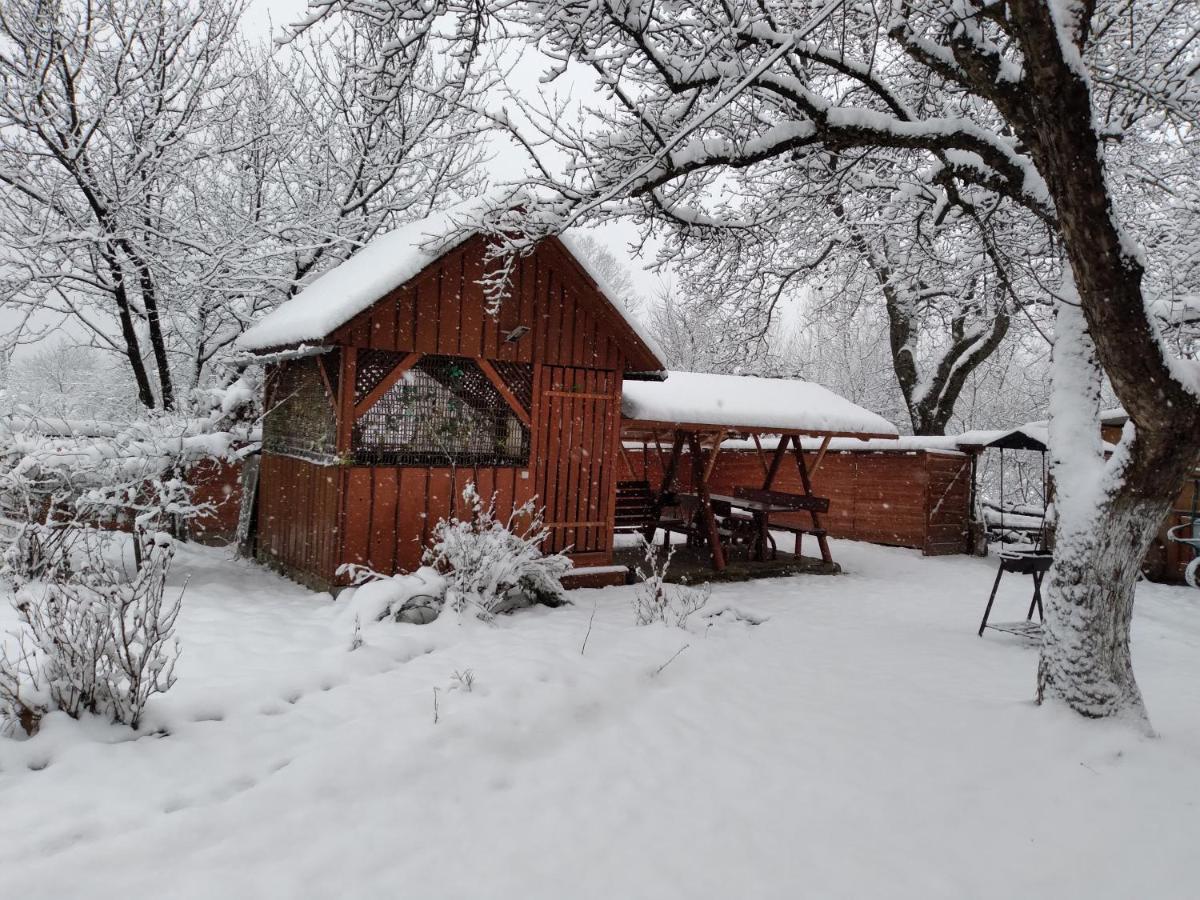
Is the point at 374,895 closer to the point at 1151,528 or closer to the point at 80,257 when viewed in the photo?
the point at 1151,528

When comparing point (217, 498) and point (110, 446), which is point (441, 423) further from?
point (217, 498)

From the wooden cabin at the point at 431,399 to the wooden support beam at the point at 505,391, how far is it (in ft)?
0.07

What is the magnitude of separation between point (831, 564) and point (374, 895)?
909cm

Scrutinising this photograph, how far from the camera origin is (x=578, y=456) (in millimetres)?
8578

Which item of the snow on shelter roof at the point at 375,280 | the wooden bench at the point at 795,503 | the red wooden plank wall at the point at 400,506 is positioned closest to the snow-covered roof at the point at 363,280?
the snow on shelter roof at the point at 375,280

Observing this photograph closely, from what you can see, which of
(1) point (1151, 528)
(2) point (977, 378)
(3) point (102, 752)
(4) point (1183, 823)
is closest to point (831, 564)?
(1) point (1151, 528)

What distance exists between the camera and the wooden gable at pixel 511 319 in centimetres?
717

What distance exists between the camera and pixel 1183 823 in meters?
3.46

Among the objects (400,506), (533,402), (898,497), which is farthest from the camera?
(898,497)

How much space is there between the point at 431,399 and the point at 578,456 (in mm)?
1845

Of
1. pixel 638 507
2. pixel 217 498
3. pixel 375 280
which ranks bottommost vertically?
pixel 217 498

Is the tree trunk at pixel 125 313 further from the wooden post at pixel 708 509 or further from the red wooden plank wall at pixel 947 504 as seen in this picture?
the red wooden plank wall at pixel 947 504

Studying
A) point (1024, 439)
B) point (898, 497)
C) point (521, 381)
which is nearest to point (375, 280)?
point (521, 381)

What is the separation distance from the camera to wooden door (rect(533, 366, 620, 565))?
8.30m
